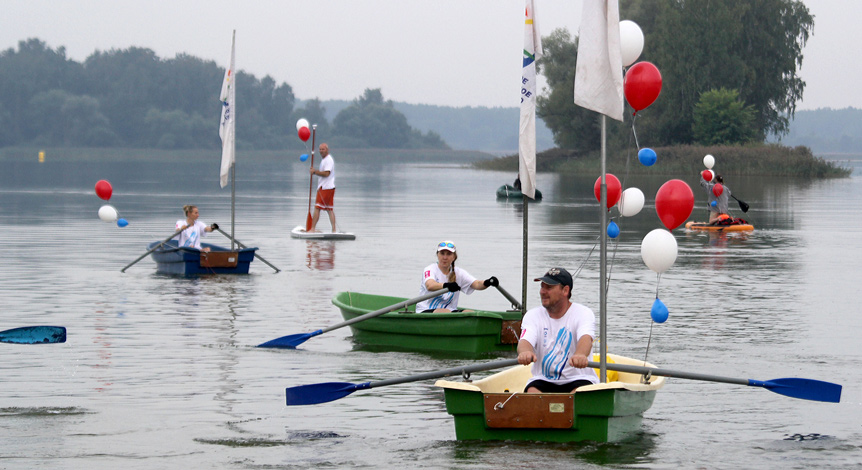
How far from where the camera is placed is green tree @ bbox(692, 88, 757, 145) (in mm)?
85188

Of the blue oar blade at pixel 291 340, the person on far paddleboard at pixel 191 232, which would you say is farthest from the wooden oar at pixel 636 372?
the person on far paddleboard at pixel 191 232

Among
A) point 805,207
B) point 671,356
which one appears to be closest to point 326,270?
point 671,356

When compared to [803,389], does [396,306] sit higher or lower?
higher

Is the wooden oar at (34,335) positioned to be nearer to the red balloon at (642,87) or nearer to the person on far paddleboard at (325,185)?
the red balloon at (642,87)

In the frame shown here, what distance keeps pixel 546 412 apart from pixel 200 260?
13.2 meters

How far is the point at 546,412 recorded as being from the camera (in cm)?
916

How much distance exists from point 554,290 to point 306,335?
5198 millimetres

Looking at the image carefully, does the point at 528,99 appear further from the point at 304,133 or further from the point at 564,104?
the point at 564,104

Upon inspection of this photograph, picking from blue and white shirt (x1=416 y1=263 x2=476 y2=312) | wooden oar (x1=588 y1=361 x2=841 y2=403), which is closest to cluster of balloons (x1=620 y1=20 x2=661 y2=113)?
blue and white shirt (x1=416 y1=263 x2=476 y2=312)

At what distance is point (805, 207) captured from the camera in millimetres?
43656

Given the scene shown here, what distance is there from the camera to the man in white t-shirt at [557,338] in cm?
934

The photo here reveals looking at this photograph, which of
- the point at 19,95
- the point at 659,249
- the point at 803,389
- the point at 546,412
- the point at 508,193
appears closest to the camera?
the point at 546,412

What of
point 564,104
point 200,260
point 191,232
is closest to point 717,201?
point 191,232

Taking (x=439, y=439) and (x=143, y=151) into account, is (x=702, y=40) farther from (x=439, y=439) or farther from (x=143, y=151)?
(x=143, y=151)
